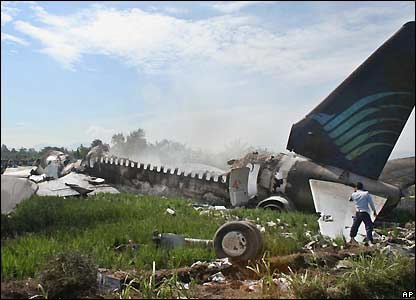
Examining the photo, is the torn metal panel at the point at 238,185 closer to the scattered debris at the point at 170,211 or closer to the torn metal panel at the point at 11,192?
the scattered debris at the point at 170,211

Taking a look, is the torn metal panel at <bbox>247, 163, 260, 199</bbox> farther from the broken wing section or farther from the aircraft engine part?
the broken wing section

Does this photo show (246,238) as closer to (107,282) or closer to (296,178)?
(107,282)

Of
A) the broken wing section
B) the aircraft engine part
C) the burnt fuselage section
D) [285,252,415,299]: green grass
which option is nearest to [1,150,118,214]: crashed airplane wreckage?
[285,252,415,299]: green grass

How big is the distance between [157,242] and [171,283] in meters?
1.26

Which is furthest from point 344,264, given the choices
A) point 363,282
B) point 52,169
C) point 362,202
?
point 52,169

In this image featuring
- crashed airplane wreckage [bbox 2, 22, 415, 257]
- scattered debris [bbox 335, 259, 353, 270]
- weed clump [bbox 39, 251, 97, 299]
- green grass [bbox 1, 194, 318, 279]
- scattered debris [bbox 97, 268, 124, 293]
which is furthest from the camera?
crashed airplane wreckage [bbox 2, 22, 415, 257]

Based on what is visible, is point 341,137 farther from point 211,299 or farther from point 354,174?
point 211,299

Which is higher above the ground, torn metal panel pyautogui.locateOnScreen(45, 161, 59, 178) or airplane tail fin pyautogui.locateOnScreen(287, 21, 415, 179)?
airplane tail fin pyautogui.locateOnScreen(287, 21, 415, 179)

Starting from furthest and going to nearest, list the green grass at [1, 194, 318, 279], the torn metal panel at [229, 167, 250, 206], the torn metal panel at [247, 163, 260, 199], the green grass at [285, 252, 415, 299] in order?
the torn metal panel at [247, 163, 260, 199] → the torn metal panel at [229, 167, 250, 206] → the green grass at [285, 252, 415, 299] → the green grass at [1, 194, 318, 279]

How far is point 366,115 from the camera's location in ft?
44.2

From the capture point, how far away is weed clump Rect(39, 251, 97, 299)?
4.74 metres

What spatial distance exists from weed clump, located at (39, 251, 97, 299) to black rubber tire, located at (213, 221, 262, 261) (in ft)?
7.98

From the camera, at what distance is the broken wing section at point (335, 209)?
1061cm

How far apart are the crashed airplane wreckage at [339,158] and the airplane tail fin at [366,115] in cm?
3
